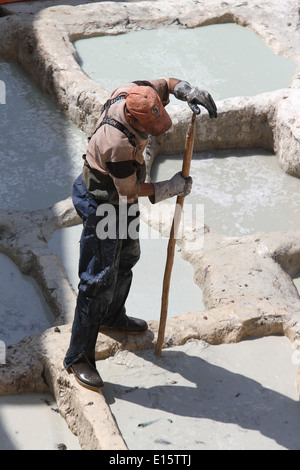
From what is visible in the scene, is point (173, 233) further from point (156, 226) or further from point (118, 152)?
point (156, 226)

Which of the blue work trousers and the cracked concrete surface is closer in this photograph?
the blue work trousers

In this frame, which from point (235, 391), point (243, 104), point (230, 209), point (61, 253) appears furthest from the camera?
point (243, 104)

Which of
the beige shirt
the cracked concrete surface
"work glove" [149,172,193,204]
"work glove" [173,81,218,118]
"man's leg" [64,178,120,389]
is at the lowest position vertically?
the cracked concrete surface

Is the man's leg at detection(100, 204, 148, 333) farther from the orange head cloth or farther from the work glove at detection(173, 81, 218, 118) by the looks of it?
the work glove at detection(173, 81, 218, 118)

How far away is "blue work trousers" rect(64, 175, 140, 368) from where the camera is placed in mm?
3627

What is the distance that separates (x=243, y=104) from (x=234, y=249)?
2.27 m

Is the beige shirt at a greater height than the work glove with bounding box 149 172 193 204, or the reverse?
the beige shirt

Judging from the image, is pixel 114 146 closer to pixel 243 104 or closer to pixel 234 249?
pixel 234 249

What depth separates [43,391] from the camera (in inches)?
157

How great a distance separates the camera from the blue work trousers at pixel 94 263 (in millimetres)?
3627

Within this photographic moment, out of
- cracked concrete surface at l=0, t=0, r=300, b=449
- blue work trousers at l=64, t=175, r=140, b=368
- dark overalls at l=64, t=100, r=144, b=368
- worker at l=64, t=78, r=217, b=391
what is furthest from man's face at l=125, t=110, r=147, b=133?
cracked concrete surface at l=0, t=0, r=300, b=449

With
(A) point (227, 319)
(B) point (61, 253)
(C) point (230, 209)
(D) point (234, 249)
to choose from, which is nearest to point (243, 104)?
(C) point (230, 209)

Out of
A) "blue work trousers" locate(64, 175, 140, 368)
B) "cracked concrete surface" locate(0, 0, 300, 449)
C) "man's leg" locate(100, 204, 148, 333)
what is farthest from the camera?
"cracked concrete surface" locate(0, 0, 300, 449)

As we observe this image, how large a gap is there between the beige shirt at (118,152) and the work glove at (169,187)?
16cm
